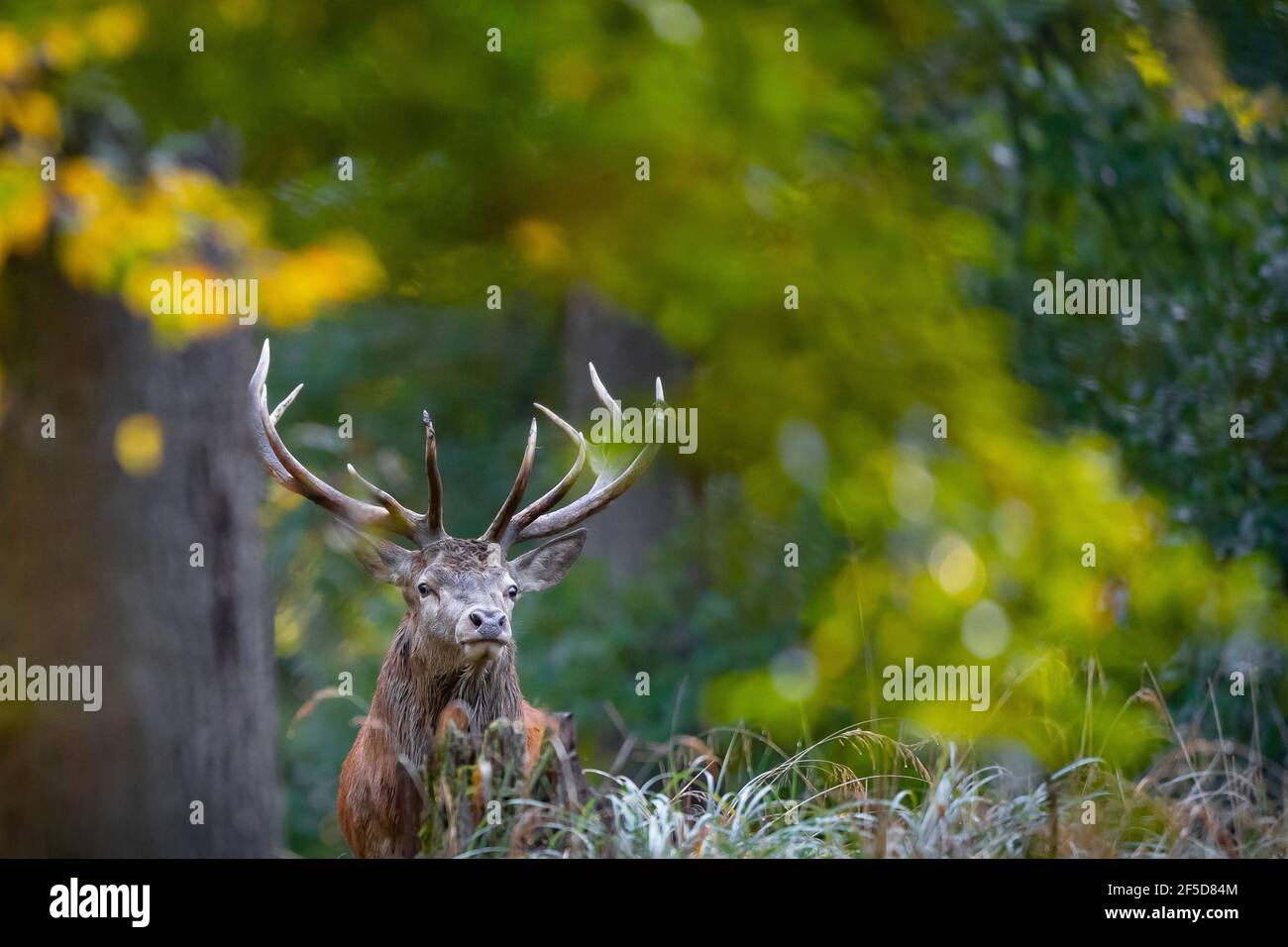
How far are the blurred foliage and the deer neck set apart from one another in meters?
2.27

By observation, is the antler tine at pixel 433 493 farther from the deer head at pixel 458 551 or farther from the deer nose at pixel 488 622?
the deer nose at pixel 488 622

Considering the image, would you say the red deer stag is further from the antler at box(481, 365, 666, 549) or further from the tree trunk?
the tree trunk

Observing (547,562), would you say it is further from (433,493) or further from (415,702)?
(415,702)

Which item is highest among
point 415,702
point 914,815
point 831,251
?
point 831,251

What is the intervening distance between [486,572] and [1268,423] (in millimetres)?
4024

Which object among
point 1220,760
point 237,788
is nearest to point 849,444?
point 1220,760

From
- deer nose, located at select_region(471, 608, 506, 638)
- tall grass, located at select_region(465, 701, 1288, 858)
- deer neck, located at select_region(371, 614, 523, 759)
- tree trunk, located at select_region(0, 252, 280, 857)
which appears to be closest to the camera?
tall grass, located at select_region(465, 701, 1288, 858)

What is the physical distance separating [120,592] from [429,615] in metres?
2.51

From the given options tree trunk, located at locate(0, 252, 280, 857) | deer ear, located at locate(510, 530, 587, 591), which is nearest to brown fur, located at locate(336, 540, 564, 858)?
deer ear, located at locate(510, 530, 587, 591)

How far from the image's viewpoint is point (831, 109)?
647 centimetres

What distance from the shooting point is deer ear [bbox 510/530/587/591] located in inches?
187

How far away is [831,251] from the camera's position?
7.03 m

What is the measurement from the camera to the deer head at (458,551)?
4.33 m

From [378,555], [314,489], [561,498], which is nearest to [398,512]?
[378,555]
